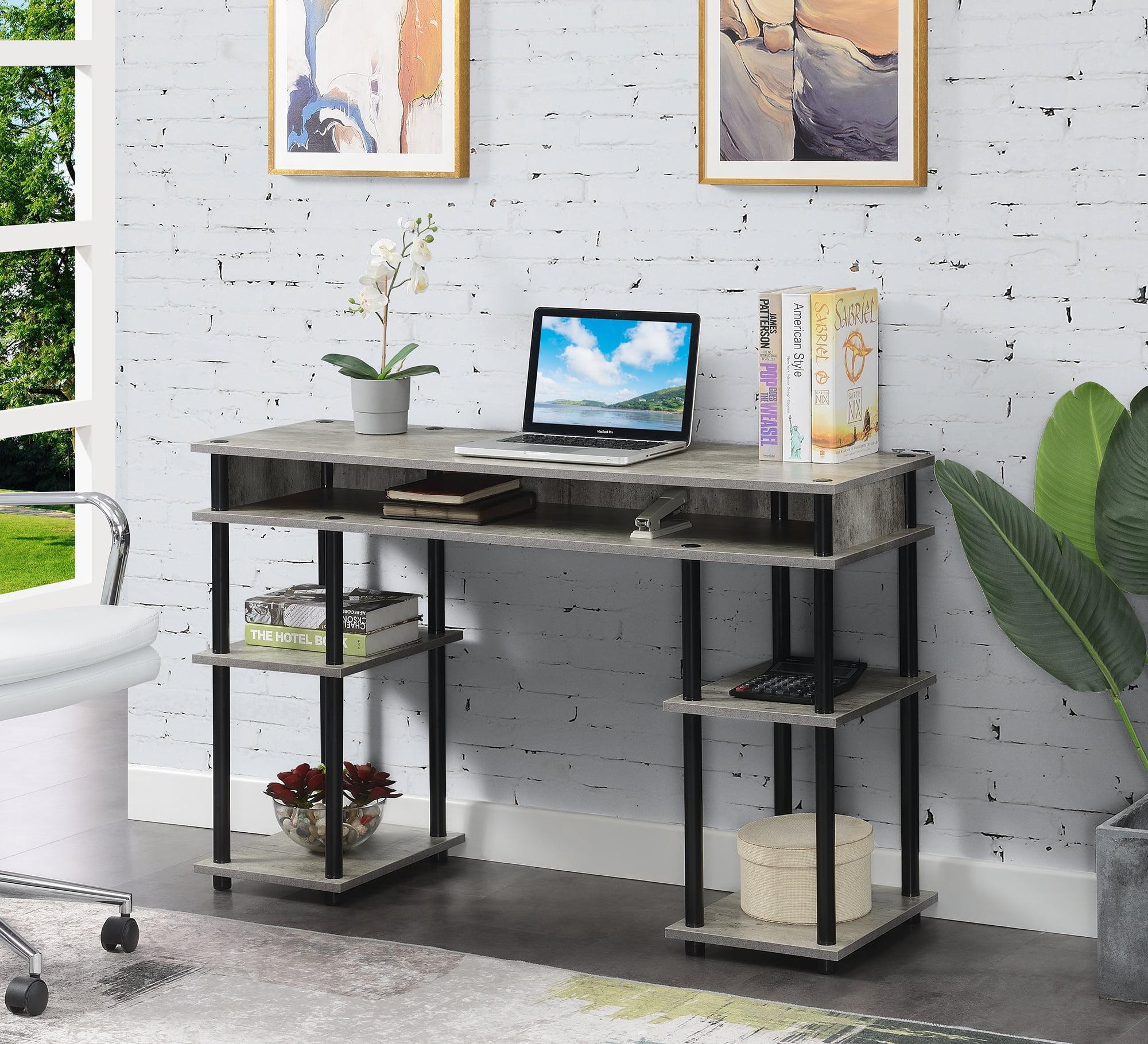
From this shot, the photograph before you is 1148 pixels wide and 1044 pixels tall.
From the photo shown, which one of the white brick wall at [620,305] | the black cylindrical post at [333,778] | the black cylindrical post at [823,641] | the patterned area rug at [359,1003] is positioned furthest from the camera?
the black cylindrical post at [333,778]

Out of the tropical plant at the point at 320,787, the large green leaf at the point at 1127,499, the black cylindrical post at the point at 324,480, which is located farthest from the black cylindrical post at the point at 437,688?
the large green leaf at the point at 1127,499

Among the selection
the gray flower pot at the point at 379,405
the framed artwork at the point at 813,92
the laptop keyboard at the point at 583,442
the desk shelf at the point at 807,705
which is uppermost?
A: the framed artwork at the point at 813,92

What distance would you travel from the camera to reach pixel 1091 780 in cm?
334

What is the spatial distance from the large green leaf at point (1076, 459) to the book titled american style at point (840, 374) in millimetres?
329

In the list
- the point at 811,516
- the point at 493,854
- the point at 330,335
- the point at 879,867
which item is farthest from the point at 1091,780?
the point at 330,335

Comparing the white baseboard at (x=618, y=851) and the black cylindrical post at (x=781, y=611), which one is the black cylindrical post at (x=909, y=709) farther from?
the black cylindrical post at (x=781, y=611)

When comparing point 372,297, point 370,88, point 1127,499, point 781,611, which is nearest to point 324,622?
point 372,297

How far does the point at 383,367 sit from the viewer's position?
3.62 metres

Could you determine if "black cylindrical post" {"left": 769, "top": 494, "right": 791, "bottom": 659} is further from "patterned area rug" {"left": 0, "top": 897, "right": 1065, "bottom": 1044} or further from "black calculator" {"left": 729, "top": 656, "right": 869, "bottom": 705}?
"patterned area rug" {"left": 0, "top": 897, "right": 1065, "bottom": 1044}

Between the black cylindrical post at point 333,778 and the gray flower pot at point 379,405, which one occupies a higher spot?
the gray flower pot at point 379,405

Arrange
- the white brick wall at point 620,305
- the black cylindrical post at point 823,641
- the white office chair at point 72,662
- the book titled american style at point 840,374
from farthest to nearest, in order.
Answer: the white brick wall at point 620,305, the book titled american style at point 840,374, the black cylindrical post at point 823,641, the white office chair at point 72,662

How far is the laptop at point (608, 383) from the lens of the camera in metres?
3.42

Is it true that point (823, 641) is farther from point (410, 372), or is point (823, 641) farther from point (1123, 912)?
point (410, 372)

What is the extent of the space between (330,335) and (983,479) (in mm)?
1480
